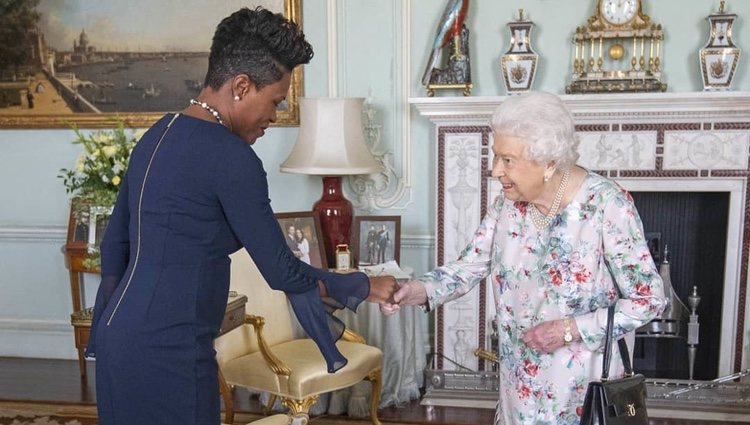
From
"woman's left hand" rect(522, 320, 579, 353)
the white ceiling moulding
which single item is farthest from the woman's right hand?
the white ceiling moulding

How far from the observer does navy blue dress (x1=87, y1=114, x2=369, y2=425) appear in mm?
1550

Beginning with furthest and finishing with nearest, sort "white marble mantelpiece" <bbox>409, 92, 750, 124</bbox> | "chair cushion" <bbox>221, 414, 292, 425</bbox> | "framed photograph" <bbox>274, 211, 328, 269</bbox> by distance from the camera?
"framed photograph" <bbox>274, 211, 328, 269</bbox>, "white marble mantelpiece" <bbox>409, 92, 750, 124</bbox>, "chair cushion" <bbox>221, 414, 292, 425</bbox>

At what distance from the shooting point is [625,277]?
177 cm

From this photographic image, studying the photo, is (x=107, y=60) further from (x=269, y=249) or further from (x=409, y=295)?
(x=269, y=249)

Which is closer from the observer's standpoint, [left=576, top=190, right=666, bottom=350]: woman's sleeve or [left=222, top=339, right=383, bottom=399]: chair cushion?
[left=576, top=190, right=666, bottom=350]: woman's sleeve

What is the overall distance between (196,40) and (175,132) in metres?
2.92

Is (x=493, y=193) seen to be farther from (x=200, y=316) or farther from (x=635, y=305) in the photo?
(x=200, y=316)

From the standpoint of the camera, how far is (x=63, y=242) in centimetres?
467

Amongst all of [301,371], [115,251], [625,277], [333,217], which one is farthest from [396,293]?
[333,217]

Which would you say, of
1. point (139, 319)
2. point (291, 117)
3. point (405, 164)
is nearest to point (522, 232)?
point (139, 319)

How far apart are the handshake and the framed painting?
2.37 m

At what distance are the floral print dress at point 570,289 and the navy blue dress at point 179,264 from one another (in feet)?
2.15

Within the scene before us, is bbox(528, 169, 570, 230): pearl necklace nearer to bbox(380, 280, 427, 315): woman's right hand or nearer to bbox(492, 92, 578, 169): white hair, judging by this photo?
bbox(492, 92, 578, 169): white hair

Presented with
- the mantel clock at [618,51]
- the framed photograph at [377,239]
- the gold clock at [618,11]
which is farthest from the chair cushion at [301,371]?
the gold clock at [618,11]
